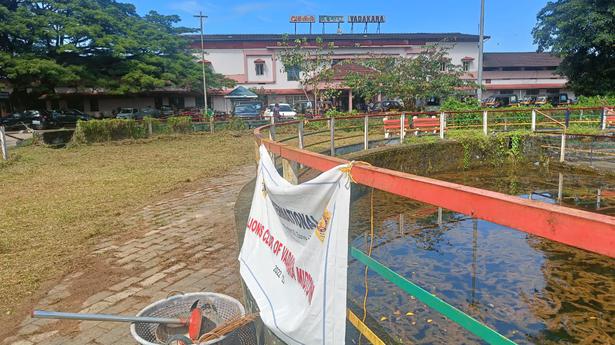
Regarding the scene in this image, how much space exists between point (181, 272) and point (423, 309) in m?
2.38

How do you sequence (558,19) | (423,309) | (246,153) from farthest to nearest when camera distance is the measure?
(558,19) → (246,153) → (423,309)

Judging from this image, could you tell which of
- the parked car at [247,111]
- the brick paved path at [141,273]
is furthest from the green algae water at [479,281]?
the parked car at [247,111]

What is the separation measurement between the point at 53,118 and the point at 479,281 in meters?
31.6

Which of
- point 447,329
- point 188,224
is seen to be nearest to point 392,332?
point 447,329

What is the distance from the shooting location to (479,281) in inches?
195

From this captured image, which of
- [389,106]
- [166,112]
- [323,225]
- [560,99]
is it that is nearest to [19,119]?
[166,112]

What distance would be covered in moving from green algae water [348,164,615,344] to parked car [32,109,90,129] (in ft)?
81.5

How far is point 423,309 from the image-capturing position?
4.09 meters

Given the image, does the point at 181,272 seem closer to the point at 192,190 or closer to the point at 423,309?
the point at 423,309

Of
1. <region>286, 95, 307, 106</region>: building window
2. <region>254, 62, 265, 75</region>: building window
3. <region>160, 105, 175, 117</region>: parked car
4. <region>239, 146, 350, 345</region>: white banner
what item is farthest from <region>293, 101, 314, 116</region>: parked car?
<region>239, 146, 350, 345</region>: white banner

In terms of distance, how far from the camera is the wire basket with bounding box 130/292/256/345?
8.08 ft

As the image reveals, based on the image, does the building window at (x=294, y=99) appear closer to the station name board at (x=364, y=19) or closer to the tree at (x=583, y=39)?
the station name board at (x=364, y=19)

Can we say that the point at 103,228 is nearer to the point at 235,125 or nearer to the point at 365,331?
the point at 365,331

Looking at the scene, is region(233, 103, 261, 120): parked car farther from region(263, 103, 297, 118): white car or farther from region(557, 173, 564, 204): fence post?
region(557, 173, 564, 204): fence post
